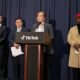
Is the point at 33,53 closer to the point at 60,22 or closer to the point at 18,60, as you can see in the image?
the point at 18,60

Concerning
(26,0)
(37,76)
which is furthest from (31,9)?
(37,76)

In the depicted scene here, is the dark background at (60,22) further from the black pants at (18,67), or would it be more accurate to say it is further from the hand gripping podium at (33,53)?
the hand gripping podium at (33,53)

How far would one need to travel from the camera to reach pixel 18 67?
5.02 metres

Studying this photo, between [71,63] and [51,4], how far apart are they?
1.60 metres

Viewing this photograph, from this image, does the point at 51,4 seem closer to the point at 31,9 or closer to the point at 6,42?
the point at 31,9

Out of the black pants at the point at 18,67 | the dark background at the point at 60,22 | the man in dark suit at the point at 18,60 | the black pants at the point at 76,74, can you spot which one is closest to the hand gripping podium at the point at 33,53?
the man in dark suit at the point at 18,60

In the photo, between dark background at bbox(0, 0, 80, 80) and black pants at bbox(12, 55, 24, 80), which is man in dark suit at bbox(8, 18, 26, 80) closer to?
black pants at bbox(12, 55, 24, 80)

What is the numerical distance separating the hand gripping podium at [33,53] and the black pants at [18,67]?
3.94ft

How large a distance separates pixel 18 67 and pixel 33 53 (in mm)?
1482

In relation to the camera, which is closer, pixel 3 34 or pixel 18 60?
pixel 18 60

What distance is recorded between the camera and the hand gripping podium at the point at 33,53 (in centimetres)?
357

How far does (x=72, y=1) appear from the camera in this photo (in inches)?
201

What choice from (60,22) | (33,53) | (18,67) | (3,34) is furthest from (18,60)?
(33,53)

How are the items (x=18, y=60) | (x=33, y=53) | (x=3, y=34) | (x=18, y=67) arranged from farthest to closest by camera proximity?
1. (x=3, y=34)
2. (x=18, y=67)
3. (x=18, y=60)
4. (x=33, y=53)
